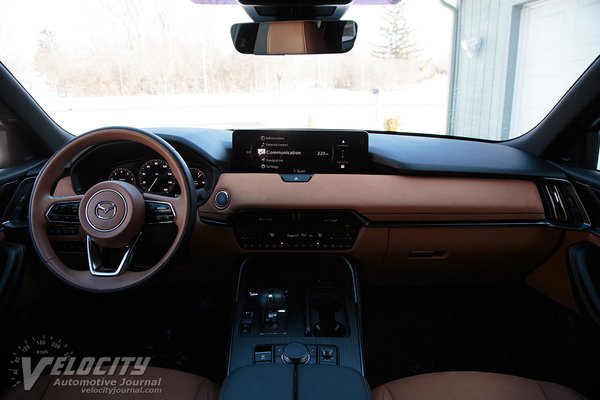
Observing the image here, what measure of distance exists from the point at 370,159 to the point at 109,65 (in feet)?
7.19

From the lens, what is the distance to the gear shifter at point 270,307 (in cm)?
201

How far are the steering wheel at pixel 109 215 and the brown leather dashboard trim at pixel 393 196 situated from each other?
482 millimetres

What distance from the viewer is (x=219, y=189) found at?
2098 millimetres

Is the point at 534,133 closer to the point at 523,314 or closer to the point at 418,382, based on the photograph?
the point at 523,314

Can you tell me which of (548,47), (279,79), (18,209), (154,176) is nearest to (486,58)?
(548,47)

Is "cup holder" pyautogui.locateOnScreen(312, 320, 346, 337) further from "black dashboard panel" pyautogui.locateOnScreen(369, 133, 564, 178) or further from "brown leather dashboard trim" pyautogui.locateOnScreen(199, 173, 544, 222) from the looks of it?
"black dashboard panel" pyautogui.locateOnScreen(369, 133, 564, 178)

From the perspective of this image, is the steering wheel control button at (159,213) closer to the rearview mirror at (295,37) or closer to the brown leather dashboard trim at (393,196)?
the brown leather dashboard trim at (393,196)

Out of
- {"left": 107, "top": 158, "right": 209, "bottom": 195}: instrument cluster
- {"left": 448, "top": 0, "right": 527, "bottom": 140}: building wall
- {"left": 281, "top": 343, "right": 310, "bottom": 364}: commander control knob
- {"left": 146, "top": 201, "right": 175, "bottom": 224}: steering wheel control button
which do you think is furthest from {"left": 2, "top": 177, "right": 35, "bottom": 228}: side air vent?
{"left": 448, "top": 0, "right": 527, "bottom": 140}: building wall

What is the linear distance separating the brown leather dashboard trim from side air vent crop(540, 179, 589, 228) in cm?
5

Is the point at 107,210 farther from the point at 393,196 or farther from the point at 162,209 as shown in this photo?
the point at 393,196

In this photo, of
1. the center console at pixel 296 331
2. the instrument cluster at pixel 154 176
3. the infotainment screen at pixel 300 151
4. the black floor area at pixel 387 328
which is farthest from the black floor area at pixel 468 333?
the instrument cluster at pixel 154 176

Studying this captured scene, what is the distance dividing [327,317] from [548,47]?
3.29 m

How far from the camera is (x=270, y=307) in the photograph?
80.4 inches

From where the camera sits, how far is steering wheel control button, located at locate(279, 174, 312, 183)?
2096 mm
